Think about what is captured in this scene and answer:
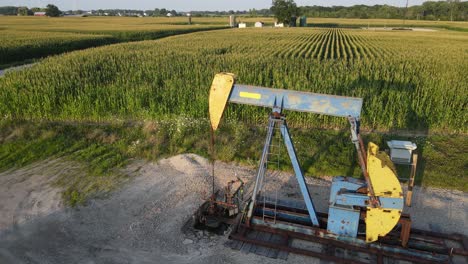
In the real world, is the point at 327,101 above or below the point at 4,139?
above

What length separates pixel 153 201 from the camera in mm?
7609

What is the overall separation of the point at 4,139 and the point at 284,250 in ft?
31.7

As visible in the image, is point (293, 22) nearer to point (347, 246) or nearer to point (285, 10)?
point (285, 10)

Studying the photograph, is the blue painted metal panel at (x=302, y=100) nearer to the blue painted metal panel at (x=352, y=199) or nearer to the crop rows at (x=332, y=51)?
the blue painted metal panel at (x=352, y=199)

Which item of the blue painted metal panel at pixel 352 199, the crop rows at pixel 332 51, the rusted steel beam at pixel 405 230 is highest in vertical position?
the crop rows at pixel 332 51

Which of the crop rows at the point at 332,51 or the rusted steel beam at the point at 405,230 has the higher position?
→ the crop rows at the point at 332,51

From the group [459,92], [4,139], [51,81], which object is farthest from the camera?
[51,81]

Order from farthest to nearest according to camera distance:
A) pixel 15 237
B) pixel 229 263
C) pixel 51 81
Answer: pixel 51 81 < pixel 15 237 < pixel 229 263

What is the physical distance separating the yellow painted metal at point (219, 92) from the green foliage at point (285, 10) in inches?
3301

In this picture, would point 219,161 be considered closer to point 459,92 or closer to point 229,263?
point 229,263

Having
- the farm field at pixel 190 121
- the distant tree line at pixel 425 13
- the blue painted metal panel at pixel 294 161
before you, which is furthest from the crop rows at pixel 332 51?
the distant tree line at pixel 425 13

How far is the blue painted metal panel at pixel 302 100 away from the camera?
536 cm

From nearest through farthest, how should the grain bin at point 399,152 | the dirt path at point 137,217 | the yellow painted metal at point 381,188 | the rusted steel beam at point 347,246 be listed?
the yellow painted metal at point 381,188 → the rusted steel beam at point 347,246 → the dirt path at point 137,217 → the grain bin at point 399,152

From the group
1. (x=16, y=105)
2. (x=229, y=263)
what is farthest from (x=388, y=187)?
(x=16, y=105)
